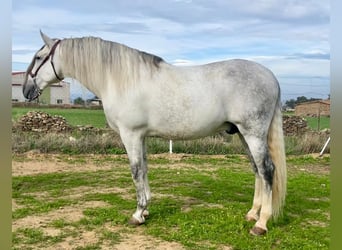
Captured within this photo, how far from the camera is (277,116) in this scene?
384 centimetres

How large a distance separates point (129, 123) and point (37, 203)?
2.06 meters

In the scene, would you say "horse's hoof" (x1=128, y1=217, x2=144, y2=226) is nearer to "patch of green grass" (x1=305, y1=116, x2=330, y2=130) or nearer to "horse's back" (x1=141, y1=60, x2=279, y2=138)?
"horse's back" (x1=141, y1=60, x2=279, y2=138)

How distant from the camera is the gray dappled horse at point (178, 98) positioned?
3.66 m

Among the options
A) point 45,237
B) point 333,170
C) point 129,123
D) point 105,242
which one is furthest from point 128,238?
point 333,170

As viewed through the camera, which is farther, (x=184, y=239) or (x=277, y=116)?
(x=277, y=116)

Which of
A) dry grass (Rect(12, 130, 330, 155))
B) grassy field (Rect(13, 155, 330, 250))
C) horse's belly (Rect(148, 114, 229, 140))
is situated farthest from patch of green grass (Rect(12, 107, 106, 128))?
horse's belly (Rect(148, 114, 229, 140))

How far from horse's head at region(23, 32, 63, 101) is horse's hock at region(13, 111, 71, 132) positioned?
7.85m

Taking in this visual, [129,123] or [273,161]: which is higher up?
[129,123]

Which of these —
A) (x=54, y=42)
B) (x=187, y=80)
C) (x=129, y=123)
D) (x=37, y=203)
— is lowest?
(x=37, y=203)

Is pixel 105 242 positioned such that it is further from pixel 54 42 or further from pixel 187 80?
pixel 54 42

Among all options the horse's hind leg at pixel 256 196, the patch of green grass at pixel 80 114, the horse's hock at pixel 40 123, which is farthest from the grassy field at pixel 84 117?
the horse's hind leg at pixel 256 196

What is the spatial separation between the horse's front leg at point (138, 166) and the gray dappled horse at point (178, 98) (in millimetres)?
10

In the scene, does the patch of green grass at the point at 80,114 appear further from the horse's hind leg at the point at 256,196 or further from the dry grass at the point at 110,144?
the horse's hind leg at the point at 256,196

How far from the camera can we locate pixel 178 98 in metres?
3.68
